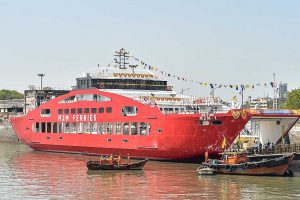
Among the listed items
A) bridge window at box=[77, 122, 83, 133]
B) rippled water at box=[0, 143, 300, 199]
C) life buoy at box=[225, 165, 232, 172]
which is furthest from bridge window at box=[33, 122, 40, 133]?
life buoy at box=[225, 165, 232, 172]

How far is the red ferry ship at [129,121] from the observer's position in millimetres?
48969

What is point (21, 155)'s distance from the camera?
6378 cm

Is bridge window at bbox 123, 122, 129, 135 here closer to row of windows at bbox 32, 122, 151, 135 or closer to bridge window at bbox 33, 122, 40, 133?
row of windows at bbox 32, 122, 151, 135

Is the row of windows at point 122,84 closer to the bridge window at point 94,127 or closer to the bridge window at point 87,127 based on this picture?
the bridge window at point 87,127

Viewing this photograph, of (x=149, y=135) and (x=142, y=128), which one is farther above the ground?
(x=142, y=128)

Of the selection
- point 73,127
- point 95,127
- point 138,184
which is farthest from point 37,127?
point 138,184

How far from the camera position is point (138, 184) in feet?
128

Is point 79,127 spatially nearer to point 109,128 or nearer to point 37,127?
point 109,128

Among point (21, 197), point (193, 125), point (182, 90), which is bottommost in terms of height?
point (21, 197)

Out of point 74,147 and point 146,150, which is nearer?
point 146,150

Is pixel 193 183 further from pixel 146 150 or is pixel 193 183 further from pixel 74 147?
pixel 74 147

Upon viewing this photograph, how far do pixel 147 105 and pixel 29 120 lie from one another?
843 inches

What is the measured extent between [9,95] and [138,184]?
14134 cm

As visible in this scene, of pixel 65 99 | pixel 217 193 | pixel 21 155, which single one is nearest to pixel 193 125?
pixel 217 193
